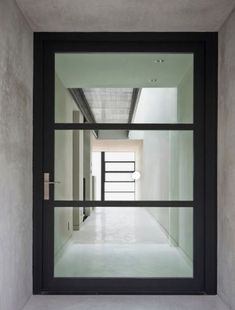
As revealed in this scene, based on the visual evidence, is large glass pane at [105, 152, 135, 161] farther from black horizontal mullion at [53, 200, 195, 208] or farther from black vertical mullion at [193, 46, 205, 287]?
black vertical mullion at [193, 46, 205, 287]

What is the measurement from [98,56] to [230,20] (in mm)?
1246

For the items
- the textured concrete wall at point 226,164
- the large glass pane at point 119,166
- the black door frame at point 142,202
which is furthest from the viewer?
the large glass pane at point 119,166

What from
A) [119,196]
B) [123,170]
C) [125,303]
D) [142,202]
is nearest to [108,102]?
[123,170]

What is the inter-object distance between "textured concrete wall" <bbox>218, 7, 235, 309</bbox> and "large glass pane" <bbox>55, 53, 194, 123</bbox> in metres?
0.36

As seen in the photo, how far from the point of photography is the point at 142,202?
363 cm

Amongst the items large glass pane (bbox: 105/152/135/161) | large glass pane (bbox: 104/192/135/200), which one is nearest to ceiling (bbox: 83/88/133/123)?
large glass pane (bbox: 105/152/135/161)

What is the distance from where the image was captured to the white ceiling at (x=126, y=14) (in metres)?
2.98

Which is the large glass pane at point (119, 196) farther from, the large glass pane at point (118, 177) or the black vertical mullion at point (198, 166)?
the black vertical mullion at point (198, 166)

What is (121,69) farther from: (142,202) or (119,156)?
(142,202)

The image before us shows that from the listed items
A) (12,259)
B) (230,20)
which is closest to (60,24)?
(230,20)

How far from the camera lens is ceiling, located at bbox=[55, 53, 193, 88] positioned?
12.0ft

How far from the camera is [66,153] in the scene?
366 centimetres

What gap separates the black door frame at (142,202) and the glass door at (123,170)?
0.04ft

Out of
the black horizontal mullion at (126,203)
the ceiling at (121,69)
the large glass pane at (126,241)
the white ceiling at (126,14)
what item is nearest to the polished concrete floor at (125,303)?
the large glass pane at (126,241)
